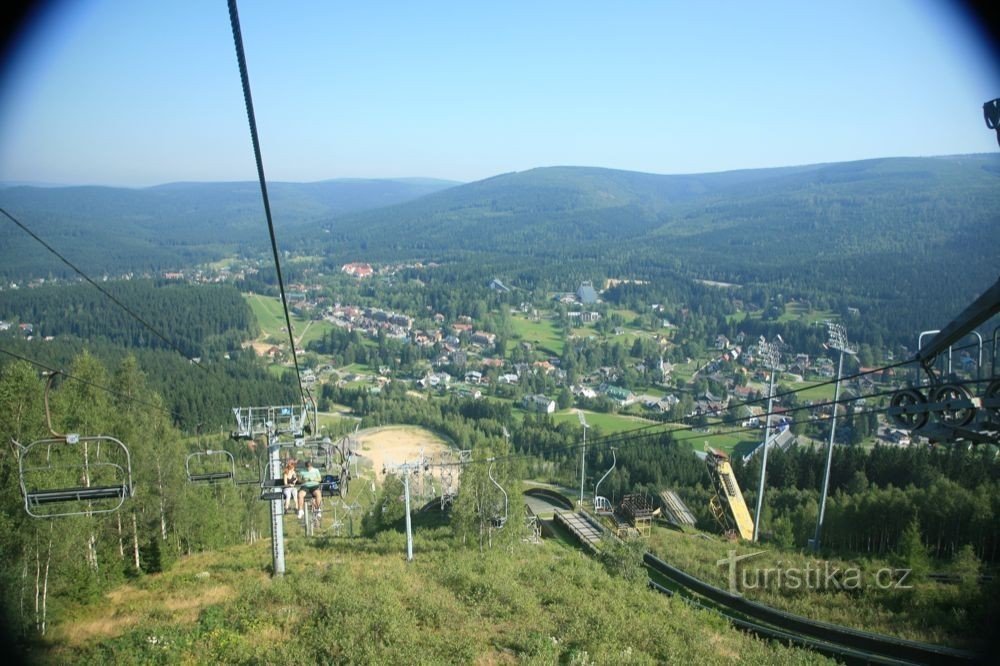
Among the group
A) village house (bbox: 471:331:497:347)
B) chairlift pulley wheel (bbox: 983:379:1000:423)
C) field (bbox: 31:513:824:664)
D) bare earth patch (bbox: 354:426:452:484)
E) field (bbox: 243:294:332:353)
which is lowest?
bare earth patch (bbox: 354:426:452:484)

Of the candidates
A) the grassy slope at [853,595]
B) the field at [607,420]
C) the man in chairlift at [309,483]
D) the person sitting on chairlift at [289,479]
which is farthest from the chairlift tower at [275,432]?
the field at [607,420]

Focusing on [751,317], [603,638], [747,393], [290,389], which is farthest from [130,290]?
[603,638]

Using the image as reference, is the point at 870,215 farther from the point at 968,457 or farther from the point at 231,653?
the point at 231,653

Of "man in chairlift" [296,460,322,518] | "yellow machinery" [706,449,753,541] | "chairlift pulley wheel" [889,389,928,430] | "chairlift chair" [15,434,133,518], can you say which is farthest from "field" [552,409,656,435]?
"chairlift pulley wheel" [889,389,928,430]

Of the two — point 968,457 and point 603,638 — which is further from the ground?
point 603,638

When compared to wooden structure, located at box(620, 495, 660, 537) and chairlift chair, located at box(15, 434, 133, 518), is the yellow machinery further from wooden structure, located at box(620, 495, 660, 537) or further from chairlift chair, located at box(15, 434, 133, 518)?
chairlift chair, located at box(15, 434, 133, 518)

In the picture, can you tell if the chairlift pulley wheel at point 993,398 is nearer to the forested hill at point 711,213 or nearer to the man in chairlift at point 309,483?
the man in chairlift at point 309,483

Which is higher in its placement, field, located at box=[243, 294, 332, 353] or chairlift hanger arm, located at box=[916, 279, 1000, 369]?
chairlift hanger arm, located at box=[916, 279, 1000, 369]

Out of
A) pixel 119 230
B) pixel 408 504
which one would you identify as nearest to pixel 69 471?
pixel 408 504

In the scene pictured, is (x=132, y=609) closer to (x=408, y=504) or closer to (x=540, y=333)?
(x=408, y=504)
